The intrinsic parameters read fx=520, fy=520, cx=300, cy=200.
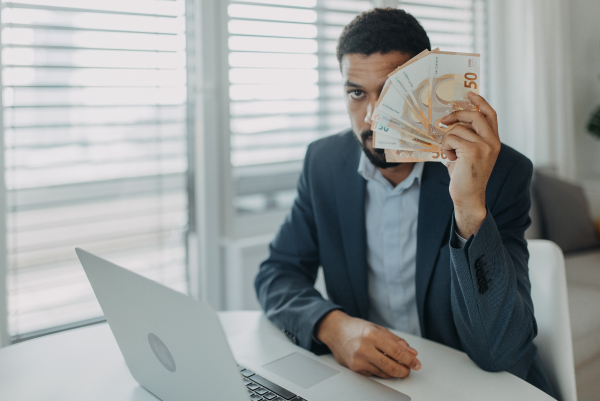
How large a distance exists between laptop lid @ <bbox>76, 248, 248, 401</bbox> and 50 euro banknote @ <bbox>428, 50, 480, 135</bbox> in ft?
2.25

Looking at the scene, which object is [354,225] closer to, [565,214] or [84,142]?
[84,142]

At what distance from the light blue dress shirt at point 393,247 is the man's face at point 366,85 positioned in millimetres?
78

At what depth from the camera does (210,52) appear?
7.43 feet

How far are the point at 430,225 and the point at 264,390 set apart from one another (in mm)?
598

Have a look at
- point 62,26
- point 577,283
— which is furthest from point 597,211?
point 62,26

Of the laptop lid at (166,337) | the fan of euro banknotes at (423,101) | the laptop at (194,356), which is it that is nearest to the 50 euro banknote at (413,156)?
the fan of euro banknotes at (423,101)

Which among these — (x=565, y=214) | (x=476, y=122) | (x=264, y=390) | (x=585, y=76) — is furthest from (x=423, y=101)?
(x=585, y=76)

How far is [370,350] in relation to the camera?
3.24 feet

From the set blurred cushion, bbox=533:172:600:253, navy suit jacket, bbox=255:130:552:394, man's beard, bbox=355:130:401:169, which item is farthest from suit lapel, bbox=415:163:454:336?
blurred cushion, bbox=533:172:600:253

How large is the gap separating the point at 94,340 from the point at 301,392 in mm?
561

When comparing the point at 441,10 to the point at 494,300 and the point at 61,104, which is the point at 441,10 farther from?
the point at 494,300

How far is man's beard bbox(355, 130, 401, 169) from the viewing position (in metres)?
1.37

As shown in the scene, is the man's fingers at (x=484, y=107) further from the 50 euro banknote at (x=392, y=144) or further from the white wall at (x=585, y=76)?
the white wall at (x=585, y=76)

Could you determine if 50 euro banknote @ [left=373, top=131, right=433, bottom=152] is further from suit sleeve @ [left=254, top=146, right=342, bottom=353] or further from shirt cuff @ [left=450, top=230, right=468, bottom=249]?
suit sleeve @ [left=254, top=146, right=342, bottom=353]
